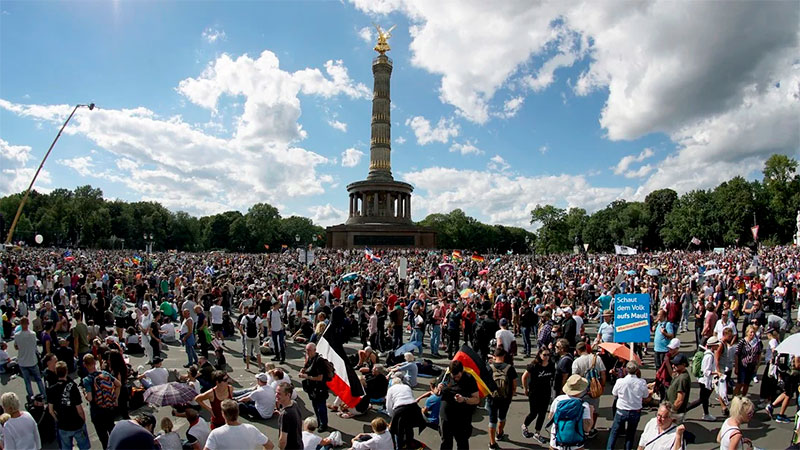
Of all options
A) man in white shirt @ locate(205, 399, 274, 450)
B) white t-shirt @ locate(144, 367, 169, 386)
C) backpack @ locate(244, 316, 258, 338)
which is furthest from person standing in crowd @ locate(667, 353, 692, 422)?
backpack @ locate(244, 316, 258, 338)

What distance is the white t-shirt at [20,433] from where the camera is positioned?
4891 mm

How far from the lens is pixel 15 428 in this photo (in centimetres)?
491

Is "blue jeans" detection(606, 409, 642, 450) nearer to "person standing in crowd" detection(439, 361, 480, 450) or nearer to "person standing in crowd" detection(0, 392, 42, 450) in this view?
"person standing in crowd" detection(439, 361, 480, 450)

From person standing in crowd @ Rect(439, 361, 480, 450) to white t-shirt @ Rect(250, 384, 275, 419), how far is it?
3.37 meters

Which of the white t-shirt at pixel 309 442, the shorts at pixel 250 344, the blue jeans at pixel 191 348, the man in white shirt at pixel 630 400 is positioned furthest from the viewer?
the shorts at pixel 250 344

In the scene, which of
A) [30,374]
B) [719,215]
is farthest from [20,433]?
[719,215]

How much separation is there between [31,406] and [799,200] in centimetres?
7625

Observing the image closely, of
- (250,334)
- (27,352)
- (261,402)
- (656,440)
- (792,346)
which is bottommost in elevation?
(261,402)

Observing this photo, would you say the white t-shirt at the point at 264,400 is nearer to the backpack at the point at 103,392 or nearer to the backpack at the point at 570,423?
the backpack at the point at 103,392

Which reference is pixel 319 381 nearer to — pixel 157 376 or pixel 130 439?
pixel 157 376

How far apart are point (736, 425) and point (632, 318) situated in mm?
3841

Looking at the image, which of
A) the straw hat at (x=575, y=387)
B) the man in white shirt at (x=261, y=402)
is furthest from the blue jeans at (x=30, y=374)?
the straw hat at (x=575, y=387)

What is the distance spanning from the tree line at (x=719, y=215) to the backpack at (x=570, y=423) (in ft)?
145

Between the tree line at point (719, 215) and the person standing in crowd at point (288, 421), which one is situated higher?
the tree line at point (719, 215)
